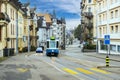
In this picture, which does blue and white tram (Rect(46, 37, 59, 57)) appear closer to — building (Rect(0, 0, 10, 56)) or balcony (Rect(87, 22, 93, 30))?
building (Rect(0, 0, 10, 56))

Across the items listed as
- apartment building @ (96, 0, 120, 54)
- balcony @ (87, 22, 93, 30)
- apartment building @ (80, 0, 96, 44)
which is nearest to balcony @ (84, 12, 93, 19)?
apartment building @ (80, 0, 96, 44)

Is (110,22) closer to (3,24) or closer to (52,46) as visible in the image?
(52,46)

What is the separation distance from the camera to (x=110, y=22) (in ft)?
224

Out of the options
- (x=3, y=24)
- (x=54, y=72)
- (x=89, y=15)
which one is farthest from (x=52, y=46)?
(x=89, y=15)

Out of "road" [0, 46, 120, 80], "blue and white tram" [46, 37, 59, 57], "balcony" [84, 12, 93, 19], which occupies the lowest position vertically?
"road" [0, 46, 120, 80]

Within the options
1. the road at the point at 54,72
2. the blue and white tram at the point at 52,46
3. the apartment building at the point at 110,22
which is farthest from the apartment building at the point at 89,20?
the road at the point at 54,72

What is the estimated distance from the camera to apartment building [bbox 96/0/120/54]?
63781 millimetres

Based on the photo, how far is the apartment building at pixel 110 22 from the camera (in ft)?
209

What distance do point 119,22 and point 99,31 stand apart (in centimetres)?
1556

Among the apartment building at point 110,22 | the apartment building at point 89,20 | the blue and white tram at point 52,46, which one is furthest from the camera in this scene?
the apartment building at point 89,20

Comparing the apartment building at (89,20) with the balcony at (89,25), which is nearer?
the apartment building at (89,20)

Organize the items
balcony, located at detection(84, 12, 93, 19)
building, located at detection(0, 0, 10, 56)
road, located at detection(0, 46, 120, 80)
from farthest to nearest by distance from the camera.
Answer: balcony, located at detection(84, 12, 93, 19)
building, located at detection(0, 0, 10, 56)
road, located at detection(0, 46, 120, 80)

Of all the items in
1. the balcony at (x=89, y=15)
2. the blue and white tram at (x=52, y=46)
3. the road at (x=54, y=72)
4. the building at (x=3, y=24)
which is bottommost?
the road at (x=54, y=72)

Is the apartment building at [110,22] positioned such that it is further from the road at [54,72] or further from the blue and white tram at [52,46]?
the road at [54,72]
